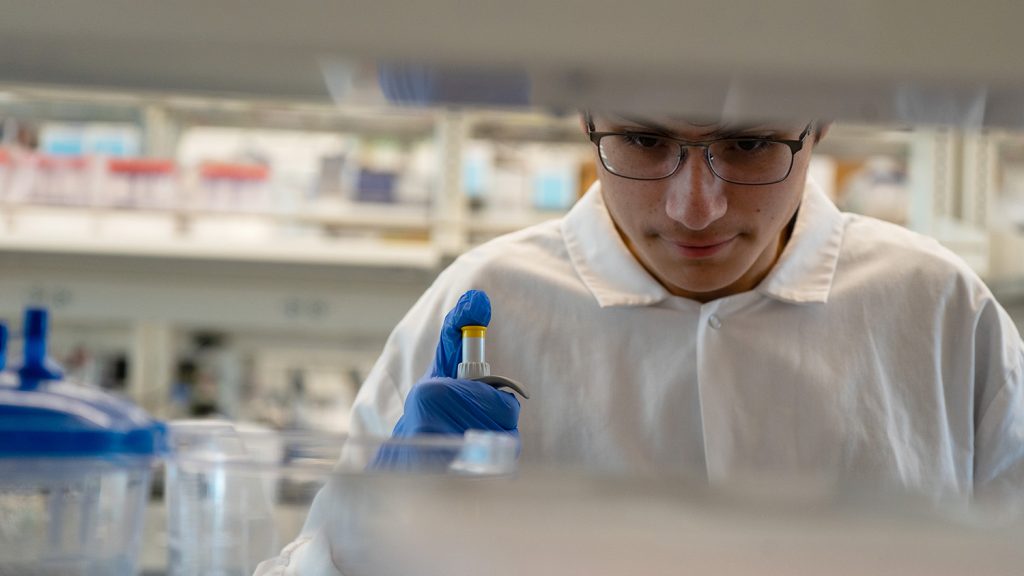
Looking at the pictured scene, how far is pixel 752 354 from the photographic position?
1386 millimetres

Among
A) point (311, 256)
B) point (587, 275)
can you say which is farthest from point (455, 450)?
point (311, 256)

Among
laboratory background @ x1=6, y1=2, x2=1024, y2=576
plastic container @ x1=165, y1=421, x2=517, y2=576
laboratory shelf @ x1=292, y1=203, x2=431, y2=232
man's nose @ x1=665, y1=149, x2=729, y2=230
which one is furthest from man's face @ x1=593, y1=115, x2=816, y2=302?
laboratory shelf @ x1=292, y1=203, x2=431, y2=232

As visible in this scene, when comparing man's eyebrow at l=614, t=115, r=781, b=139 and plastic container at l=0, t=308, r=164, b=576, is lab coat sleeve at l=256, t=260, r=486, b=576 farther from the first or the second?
plastic container at l=0, t=308, r=164, b=576

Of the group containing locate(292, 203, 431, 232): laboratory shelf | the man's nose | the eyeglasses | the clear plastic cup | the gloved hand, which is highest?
locate(292, 203, 431, 232): laboratory shelf

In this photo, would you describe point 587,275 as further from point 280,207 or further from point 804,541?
point 280,207

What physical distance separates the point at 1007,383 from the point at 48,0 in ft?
4.23

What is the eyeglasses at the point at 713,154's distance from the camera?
1130mm

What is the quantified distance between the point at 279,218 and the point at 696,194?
2.52 metres

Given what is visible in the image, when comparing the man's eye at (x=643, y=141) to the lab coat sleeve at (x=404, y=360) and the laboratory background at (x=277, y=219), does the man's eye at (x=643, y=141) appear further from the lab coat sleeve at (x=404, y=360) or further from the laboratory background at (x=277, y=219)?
the laboratory background at (x=277, y=219)

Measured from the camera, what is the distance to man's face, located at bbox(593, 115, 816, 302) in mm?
1110

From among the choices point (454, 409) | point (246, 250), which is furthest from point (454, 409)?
point (246, 250)

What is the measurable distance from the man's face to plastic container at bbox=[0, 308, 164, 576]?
58cm

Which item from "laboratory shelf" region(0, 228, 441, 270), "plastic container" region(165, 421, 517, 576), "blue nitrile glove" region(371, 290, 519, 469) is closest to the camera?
"plastic container" region(165, 421, 517, 576)

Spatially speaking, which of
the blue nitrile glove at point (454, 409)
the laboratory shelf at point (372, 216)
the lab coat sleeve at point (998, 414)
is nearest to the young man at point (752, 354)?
the lab coat sleeve at point (998, 414)
